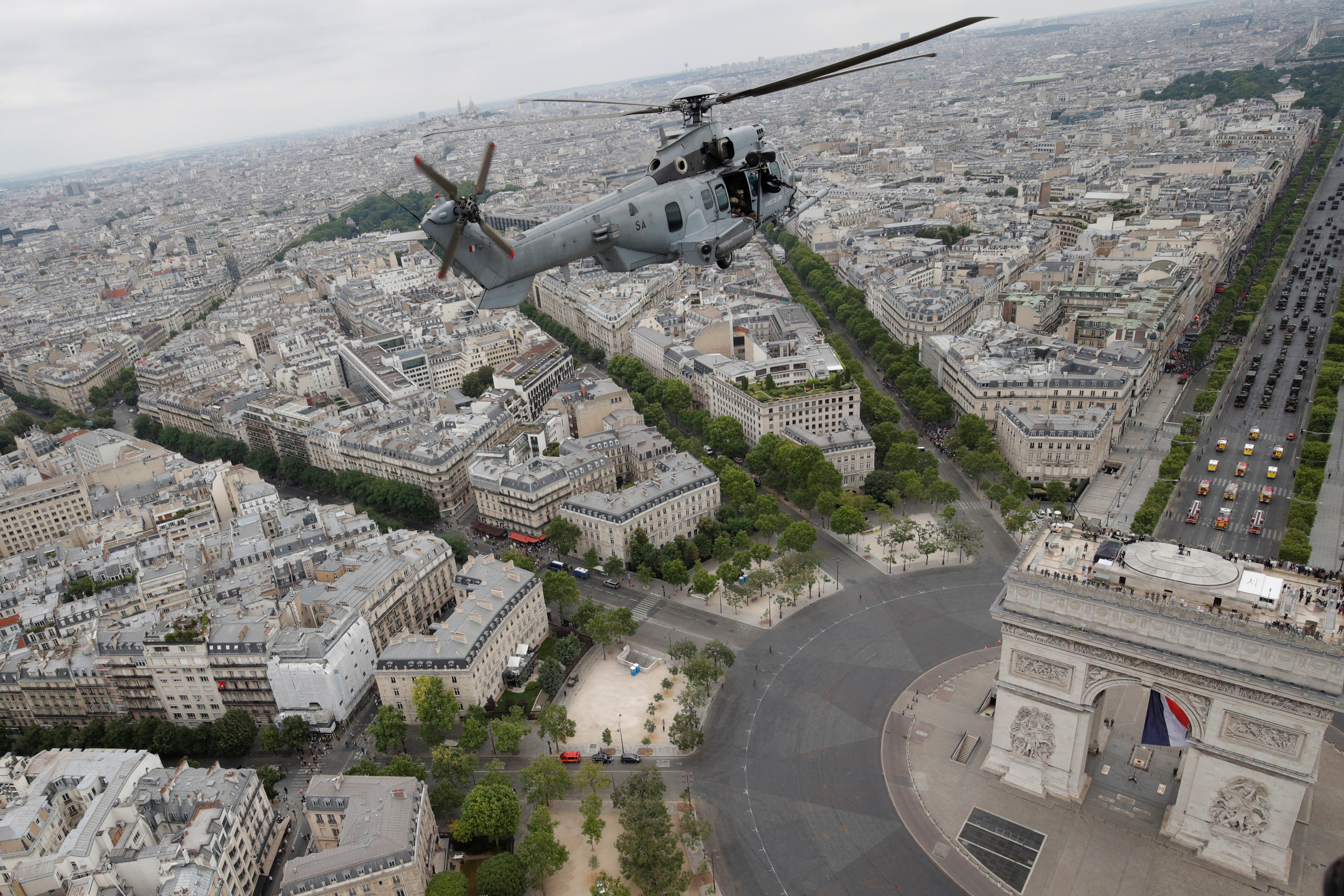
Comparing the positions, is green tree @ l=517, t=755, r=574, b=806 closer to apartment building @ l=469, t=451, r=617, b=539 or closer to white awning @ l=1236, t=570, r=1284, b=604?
apartment building @ l=469, t=451, r=617, b=539

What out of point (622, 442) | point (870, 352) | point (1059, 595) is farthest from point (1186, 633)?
point (870, 352)

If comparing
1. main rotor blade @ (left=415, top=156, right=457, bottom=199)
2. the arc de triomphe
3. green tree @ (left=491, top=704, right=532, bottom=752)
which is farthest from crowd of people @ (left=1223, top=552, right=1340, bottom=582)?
main rotor blade @ (left=415, top=156, right=457, bottom=199)

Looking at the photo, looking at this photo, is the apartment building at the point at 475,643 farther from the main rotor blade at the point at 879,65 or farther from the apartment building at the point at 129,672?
the main rotor blade at the point at 879,65

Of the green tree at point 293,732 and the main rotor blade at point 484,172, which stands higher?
the main rotor blade at point 484,172

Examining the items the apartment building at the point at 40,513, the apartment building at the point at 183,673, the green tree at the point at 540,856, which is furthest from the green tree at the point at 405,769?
the apartment building at the point at 40,513

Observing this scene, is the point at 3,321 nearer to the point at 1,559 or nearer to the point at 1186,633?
the point at 1,559

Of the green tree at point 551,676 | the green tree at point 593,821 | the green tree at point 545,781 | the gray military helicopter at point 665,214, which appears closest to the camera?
the gray military helicopter at point 665,214

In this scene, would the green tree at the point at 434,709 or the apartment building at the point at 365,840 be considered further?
the green tree at the point at 434,709
